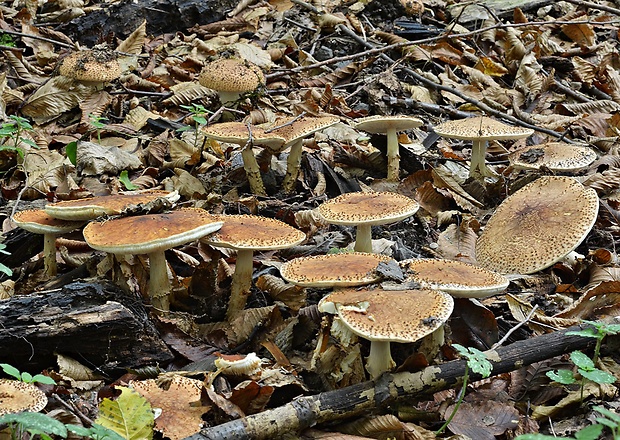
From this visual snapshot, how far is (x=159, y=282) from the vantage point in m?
3.92

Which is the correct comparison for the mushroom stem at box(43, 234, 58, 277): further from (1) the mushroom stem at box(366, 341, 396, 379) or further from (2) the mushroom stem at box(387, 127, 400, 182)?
(2) the mushroom stem at box(387, 127, 400, 182)

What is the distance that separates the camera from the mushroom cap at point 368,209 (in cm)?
386

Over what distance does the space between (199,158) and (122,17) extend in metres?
4.53

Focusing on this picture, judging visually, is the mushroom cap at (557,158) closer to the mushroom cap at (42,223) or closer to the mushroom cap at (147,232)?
the mushroom cap at (147,232)

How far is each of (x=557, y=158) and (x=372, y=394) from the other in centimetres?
333

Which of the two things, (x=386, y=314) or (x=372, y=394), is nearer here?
(x=386, y=314)

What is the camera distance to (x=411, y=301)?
9.69 feet

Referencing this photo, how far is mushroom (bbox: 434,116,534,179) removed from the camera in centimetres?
552

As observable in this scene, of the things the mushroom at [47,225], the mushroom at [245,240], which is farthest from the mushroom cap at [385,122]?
the mushroom at [47,225]

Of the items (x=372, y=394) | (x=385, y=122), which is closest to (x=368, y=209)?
(x=372, y=394)

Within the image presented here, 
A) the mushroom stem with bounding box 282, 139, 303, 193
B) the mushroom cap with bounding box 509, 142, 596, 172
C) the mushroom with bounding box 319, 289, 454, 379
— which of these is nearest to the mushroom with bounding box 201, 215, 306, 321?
the mushroom with bounding box 319, 289, 454, 379

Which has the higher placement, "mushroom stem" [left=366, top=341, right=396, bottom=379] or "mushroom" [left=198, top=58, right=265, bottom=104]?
"mushroom" [left=198, top=58, right=265, bottom=104]

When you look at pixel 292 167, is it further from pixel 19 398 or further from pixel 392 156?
pixel 19 398

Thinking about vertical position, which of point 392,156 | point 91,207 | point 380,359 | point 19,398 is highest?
point 91,207
